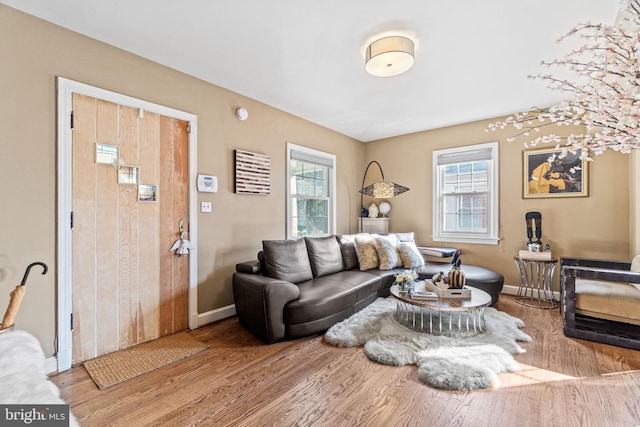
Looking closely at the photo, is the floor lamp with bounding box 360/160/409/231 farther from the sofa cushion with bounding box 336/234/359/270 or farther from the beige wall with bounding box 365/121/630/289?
the sofa cushion with bounding box 336/234/359/270

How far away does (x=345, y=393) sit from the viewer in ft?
5.88

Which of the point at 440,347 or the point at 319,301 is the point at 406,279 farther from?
the point at 319,301

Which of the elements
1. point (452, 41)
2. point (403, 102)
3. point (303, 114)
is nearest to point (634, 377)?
point (452, 41)

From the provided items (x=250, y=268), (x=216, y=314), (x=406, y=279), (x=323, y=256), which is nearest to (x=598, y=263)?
(x=406, y=279)

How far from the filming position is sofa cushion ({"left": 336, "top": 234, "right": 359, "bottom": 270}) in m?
3.74

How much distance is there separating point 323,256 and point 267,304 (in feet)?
3.84

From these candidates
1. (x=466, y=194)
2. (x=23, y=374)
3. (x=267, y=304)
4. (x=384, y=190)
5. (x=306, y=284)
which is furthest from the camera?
(x=384, y=190)

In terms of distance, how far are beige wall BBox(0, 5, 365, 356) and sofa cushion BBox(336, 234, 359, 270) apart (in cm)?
102

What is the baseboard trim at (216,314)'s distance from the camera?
2895mm

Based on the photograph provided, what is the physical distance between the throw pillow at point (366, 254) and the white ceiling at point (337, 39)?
6.09 ft

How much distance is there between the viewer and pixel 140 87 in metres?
2.49

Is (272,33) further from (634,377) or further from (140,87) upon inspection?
(634,377)

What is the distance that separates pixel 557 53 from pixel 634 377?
8.48 ft

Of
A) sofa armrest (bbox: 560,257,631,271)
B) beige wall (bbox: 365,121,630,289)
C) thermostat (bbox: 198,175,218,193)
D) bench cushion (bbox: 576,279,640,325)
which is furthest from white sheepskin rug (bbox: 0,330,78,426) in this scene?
beige wall (bbox: 365,121,630,289)
